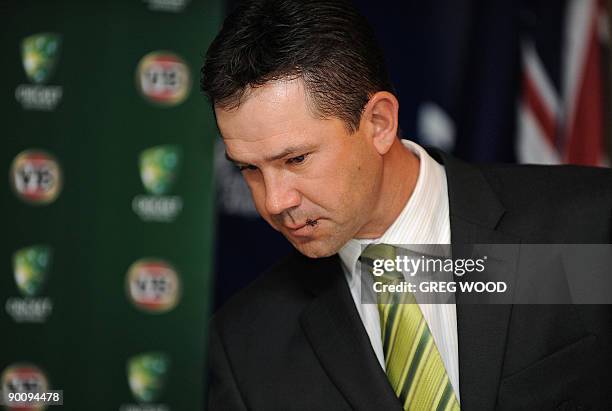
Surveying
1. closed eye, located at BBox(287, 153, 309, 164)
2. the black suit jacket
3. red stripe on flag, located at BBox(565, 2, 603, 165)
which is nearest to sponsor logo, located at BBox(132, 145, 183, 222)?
the black suit jacket

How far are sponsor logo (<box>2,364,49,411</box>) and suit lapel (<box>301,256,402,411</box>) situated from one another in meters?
1.13

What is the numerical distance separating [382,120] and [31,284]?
145 cm

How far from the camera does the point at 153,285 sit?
2920mm

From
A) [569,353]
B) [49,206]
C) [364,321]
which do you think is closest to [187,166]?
[49,206]

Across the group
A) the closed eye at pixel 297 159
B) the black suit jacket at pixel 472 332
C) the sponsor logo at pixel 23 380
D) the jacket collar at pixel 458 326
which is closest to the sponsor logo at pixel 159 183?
the sponsor logo at pixel 23 380

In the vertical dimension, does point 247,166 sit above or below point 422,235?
above

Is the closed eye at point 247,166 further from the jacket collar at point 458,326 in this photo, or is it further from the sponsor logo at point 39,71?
the sponsor logo at point 39,71

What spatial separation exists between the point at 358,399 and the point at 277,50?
79 cm

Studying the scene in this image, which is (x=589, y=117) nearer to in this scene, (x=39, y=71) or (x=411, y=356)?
(x=411, y=356)

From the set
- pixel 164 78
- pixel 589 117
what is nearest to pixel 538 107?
pixel 589 117

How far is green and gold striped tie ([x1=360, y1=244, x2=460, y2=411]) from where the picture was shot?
1.87 m

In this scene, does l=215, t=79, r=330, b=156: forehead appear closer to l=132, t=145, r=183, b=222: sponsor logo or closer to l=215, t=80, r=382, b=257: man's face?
l=215, t=80, r=382, b=257: man's face

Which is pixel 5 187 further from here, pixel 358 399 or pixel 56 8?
pixel 358 399

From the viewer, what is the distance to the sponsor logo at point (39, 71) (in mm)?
2797
